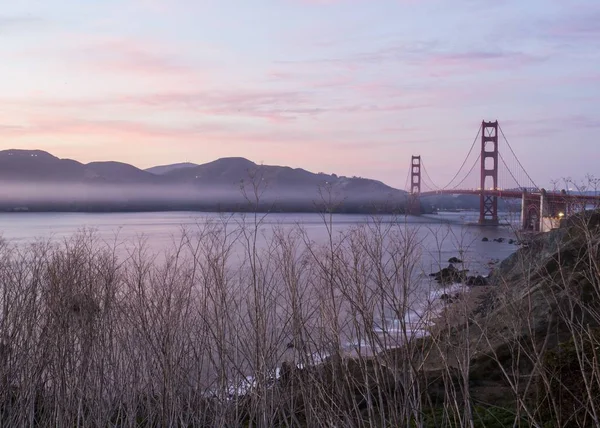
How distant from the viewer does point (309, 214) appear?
267 ft

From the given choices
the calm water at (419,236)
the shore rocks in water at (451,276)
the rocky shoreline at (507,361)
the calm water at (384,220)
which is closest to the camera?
the rocky shoreline at (507,361)

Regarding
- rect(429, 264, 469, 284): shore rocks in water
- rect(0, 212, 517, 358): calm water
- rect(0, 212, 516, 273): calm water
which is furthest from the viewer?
rect(0, 212, 516, 273): calm water

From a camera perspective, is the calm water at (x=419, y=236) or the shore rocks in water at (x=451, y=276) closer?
the shore rocks in water at (x=451, y=276)

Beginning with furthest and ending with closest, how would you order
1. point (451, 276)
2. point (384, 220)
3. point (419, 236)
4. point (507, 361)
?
point (384, 220), point (419, 236), point (451, 276), point (507, 361)

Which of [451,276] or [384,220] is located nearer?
[451,276]

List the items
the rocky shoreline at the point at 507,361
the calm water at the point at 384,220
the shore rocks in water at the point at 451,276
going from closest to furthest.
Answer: the rocky shoreline at the point at 507,361
the shore rocks in water at the point at 451,276
the calm water at the point at 384,220

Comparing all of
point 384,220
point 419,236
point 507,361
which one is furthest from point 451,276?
point 384,220

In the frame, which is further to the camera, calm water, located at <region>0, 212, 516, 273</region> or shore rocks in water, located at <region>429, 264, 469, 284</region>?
calm water, located at <region>0, 212, 516, 273</region>

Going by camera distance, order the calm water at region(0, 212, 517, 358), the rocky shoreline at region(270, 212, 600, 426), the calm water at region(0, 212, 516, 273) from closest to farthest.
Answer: the rocky shoreline at region(270, 212, 600, 426) < the calm water at region(0, 212, 517, 358) < the calm water at region(0, 212, 516, 273)

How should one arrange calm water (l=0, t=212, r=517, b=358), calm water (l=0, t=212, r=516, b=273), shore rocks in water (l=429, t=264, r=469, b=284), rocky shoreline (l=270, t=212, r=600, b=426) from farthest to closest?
calm water (l=0, t=212, r=516, b=273) → calm water (l=0, t=212, r=517, b=358) → shore rocks in water (l=429, t=264, r=469, b=284) → rocky shoreline (l=270, t=212, r=600, b=426)

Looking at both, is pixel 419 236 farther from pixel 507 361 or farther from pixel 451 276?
pixel 507 361

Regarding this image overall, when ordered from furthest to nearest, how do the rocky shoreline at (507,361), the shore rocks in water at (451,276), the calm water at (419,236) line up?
the calm water at (419,236), the shore rocks in water at (451,276), the rocky shoreline at (507,361)

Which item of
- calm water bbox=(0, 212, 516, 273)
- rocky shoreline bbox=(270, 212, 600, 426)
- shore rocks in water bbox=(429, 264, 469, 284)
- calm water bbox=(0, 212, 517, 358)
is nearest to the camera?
rocky shoreline bbox=(270, 212, 600, 426)

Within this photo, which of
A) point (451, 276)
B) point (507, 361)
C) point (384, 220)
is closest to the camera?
point (507, 361)
